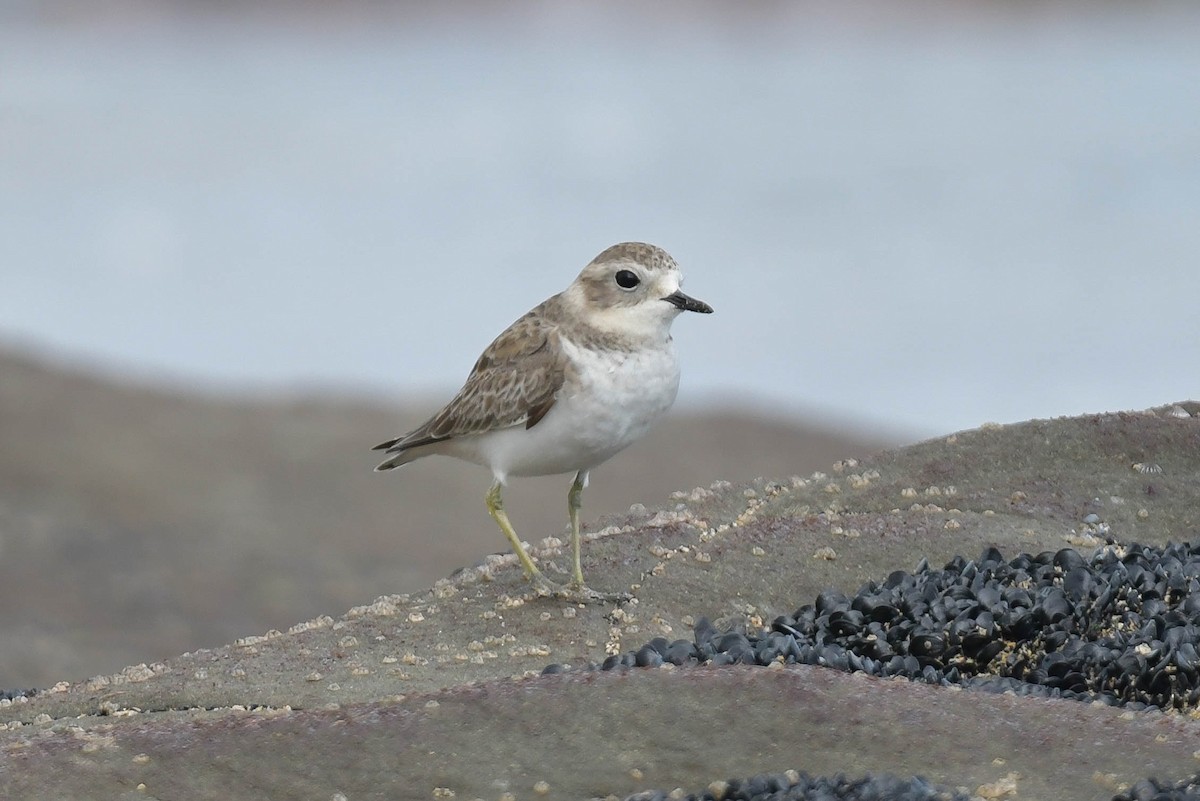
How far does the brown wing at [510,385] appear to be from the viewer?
5.84 m

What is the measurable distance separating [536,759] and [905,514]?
274 cm

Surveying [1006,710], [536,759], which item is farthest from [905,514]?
[536,759]

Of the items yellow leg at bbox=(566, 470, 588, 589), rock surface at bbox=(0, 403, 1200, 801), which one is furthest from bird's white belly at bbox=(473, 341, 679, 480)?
rock surface at bbox=(0, 403, 1200, 801)

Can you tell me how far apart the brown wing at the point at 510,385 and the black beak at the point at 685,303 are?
440 mm

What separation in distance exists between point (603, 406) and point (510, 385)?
410 millimetres

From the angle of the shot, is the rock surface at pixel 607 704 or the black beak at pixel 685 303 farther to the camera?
the black beak at pixel 685 303

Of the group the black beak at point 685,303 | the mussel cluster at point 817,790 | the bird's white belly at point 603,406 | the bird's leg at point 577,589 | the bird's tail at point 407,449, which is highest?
the black beak at point 685,303

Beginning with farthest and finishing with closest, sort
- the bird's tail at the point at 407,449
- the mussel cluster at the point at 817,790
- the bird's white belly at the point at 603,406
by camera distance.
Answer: the bird's tail at the point at 407,449 < the bird's white belly at the point at 603,406 < the mussel cluster at the point at 817,790

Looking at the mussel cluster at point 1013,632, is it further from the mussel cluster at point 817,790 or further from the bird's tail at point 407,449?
the bird's tail at point 407,449

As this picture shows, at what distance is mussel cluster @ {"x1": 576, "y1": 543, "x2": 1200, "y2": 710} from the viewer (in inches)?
193

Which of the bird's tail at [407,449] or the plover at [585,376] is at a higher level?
the plover at [585,376]

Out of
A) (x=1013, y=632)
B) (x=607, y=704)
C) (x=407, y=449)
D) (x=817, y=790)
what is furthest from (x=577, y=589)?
(x=817, y=790)

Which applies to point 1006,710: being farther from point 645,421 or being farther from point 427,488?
point 427,488

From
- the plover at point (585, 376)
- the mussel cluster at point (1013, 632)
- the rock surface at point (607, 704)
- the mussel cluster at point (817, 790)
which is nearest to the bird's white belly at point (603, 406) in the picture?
the plover at point (585, 376)
